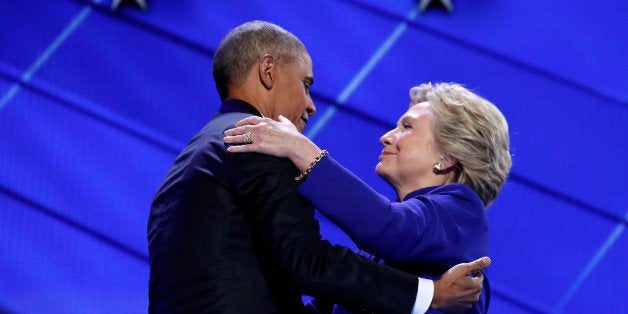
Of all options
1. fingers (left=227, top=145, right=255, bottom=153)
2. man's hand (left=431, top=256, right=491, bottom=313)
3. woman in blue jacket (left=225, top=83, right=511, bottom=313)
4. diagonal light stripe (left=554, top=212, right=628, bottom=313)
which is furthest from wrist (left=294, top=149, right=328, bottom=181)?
diagonal light stripe (left=554, top=212, right=628, bottom=313)

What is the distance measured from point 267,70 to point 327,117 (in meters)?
1.68

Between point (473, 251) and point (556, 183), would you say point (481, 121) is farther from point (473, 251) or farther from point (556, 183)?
point (556, 183)

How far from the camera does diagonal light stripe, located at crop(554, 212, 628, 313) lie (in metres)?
3.60

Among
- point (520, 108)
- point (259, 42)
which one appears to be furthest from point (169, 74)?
point (259, 42)

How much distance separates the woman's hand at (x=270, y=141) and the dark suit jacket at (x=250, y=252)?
0.02 meters

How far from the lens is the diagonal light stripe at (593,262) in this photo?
3.60 metres

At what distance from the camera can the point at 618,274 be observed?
11.9ft

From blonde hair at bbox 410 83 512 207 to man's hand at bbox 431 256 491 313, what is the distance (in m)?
0.31

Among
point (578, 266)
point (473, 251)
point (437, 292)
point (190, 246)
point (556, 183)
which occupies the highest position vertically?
point (556, 183)

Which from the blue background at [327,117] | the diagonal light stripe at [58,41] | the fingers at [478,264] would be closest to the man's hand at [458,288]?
the fingers at [478,264]

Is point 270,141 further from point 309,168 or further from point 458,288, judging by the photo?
point 458,288

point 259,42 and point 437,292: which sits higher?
point 259,42

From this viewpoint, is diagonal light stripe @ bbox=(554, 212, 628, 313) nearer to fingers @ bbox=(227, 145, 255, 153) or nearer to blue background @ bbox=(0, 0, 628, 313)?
blue background @ bbox=(0, 0, 628, 313)

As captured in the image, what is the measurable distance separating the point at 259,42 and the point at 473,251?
71cm
